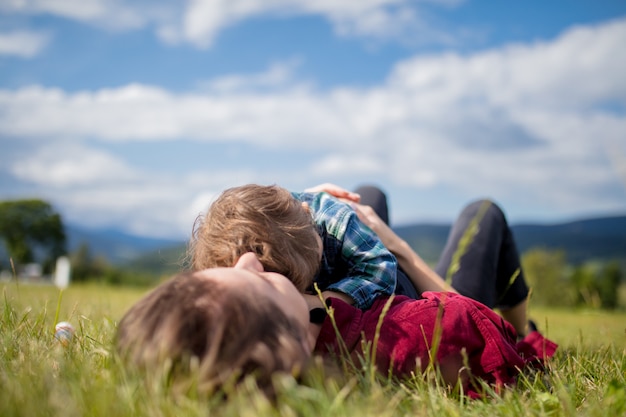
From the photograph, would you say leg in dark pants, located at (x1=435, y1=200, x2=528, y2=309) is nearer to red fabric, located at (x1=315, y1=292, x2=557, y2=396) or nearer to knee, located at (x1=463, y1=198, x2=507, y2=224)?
knee, located at (x1=463, y1=198, x2=507, y2=224)

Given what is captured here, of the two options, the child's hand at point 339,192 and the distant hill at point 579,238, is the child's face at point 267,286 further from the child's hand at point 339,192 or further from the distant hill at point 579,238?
the distant hill at point 579,238

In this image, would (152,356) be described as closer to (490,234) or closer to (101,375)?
(101,375)

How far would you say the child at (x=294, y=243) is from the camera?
256 centimetres

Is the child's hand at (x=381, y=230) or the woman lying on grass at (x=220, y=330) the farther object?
the child's hand at (x=381, y=230)

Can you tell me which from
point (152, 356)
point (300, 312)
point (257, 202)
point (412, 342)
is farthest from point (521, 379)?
point (152, 356)

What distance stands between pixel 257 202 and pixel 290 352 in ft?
3.77

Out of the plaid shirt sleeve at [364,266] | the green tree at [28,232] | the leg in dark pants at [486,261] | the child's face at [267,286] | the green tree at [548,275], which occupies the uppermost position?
the child's face at [267,286]

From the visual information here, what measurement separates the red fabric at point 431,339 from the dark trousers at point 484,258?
1.43m

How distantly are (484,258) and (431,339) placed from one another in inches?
85.6

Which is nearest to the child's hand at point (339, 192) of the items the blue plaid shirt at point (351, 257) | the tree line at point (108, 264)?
the blue plaid shirt at point (351, 257)

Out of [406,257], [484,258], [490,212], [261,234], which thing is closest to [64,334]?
[261,234]

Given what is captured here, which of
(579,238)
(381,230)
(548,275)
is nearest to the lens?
(381,230)

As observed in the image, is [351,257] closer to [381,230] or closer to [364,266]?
[364,266]

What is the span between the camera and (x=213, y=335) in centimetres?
163
